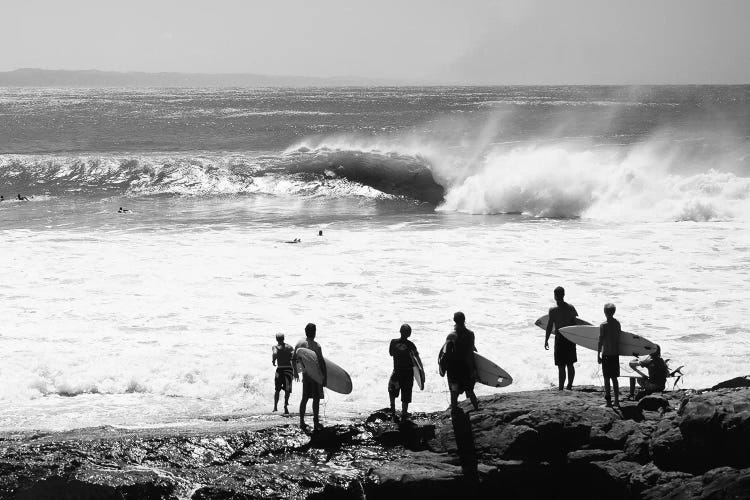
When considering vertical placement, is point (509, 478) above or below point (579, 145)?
below

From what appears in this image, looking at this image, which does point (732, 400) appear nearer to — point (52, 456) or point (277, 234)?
point (52, 456)

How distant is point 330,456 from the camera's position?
25.9 feet

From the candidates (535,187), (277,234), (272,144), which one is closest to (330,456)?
(277,234)

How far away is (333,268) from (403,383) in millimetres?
10140

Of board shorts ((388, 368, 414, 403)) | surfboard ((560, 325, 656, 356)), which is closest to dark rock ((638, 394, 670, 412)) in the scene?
surfboard ((560, 325, 656, 356))

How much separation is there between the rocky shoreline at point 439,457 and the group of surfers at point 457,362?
1.09ft

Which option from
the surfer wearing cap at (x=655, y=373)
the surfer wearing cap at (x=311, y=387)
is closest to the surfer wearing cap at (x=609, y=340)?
the surfer wearing cap at (x=655, y=373)

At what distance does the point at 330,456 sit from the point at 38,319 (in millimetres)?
8843

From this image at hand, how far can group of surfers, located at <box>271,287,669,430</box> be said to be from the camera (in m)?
8.39

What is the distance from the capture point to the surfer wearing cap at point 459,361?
27.4ft

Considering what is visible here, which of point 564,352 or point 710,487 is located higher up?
point 564,352

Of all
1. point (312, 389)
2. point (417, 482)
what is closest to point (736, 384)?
point (417, 482)

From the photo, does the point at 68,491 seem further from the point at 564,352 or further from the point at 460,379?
the point at 564,352

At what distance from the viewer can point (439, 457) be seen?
7715 mm
